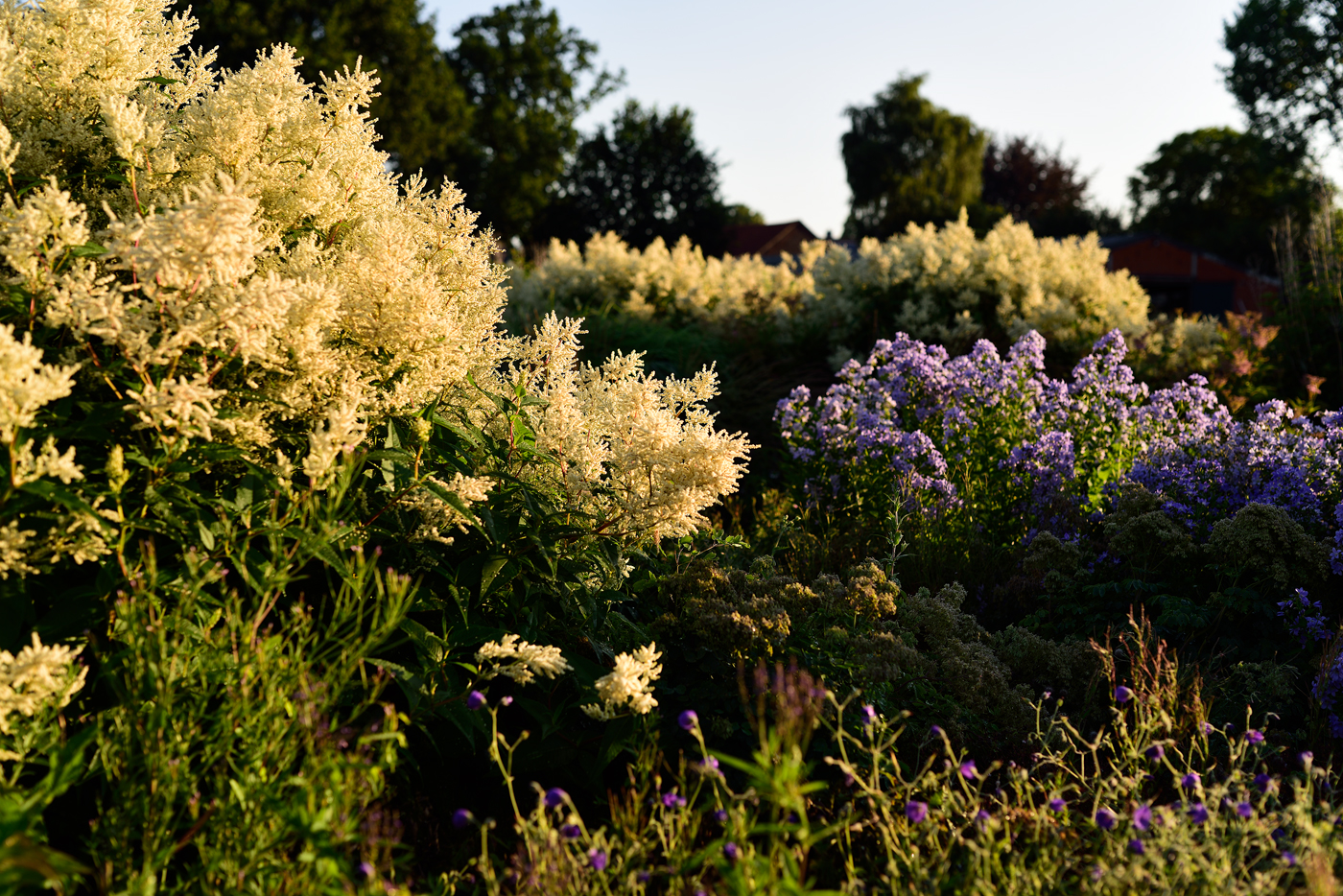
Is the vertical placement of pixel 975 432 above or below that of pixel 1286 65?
below

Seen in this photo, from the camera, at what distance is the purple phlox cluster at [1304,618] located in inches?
159

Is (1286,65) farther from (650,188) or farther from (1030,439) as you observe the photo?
(1030,439)

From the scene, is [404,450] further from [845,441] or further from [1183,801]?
[845,441]

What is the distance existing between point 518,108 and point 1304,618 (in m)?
42.2

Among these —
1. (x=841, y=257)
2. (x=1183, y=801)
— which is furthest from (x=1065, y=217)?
(x=1183, y=801)

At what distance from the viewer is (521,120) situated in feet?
133

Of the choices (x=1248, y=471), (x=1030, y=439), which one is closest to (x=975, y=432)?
(x=1030, y=439)

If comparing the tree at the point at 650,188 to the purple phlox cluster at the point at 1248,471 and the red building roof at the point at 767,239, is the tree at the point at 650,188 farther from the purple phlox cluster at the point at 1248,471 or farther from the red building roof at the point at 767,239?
the purple phlox cluster at the point at 1248,471

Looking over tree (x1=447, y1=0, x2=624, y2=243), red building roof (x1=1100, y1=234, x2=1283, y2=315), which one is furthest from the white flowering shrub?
red building roof (x1=1100, y1=234, x2=1283, y2=315)

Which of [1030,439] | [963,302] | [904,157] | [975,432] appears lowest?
[1030,439]

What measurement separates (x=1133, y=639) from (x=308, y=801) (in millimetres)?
3564

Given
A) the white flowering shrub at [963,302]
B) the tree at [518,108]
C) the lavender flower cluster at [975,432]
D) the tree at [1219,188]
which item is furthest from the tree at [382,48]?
the tree at [1219,188]

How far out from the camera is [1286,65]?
4556 cm

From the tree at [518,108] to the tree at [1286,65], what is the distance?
106ft
